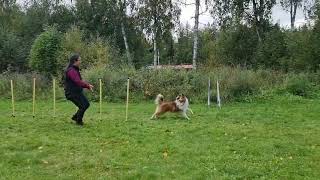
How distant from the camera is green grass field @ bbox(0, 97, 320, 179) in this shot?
776cm

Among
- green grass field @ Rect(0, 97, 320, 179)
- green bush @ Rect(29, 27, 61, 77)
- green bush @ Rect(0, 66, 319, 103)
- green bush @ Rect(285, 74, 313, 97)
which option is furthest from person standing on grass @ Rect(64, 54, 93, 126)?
green bush @ Rect(29, 27, 61, 77)

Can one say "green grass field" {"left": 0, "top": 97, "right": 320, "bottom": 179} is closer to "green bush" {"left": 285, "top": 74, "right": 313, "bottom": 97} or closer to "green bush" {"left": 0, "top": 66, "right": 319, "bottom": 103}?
"green bush" {"left": 0, "top": 66, "right": 319, "bottom": 103}

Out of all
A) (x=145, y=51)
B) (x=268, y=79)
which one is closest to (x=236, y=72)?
(x=268, y=79)

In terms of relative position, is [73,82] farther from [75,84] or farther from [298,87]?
[298,87]

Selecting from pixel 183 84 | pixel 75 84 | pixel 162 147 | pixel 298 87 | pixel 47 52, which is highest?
pixel 47 52

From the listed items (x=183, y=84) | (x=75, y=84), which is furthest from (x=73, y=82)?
(x=183, y=84)

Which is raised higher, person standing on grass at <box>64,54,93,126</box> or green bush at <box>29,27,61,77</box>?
green bush at <box>29,27,61,77</box>

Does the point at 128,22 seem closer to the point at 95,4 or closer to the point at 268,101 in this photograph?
the point at 95,4

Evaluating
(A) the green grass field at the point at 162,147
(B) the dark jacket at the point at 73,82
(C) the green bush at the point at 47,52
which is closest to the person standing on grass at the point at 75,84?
(B) the dark jacket at the point at 73,82

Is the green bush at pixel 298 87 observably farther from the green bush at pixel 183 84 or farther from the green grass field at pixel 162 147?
the green grass field at pixel 162 147

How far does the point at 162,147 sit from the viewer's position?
9586mm

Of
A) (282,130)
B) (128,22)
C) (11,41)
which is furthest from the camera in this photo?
(128,22)

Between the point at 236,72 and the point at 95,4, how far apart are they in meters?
25.9

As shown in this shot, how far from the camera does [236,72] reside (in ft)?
72.1
